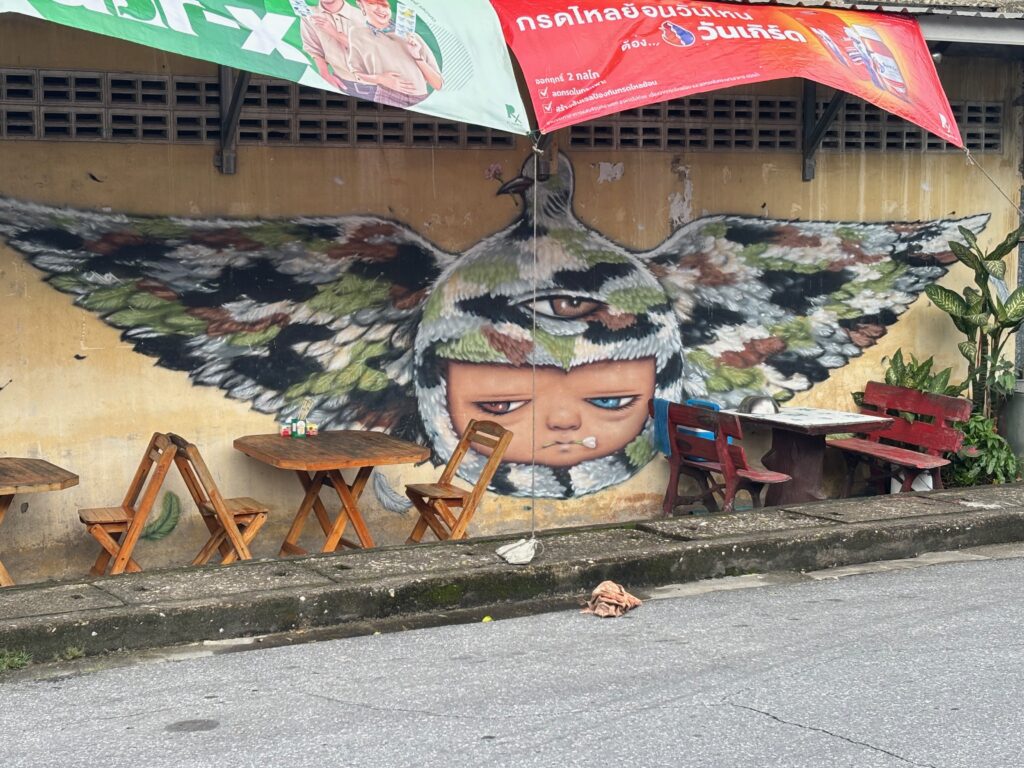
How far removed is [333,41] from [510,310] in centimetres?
265

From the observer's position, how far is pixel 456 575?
6730 millimetres

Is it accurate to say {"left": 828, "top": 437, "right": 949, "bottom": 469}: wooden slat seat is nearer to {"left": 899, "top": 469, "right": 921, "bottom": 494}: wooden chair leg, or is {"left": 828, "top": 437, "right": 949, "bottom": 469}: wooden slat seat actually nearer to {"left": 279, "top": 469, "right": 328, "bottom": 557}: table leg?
{"left": 899, "top": 469, "right": 921, "bottom": 494}: wooden chair leg

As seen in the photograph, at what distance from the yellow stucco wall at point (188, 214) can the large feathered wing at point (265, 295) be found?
97 millimetres

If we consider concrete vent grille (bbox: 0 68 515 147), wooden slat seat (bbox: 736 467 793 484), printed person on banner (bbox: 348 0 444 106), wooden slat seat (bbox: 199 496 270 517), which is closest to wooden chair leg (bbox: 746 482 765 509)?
wooden slat seat (bbox: 736 467 793 484)

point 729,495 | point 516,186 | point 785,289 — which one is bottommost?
point 729,495

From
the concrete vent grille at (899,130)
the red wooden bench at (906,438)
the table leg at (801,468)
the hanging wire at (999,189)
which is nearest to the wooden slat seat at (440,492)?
the table leg at (801,468)

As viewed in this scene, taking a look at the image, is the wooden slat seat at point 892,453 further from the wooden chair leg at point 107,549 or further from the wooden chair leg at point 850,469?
the wooden chair leg at point 107,549

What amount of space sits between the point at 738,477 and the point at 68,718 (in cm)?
462

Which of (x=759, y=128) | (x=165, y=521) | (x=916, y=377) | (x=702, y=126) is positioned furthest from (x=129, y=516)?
(x=916, y=377)

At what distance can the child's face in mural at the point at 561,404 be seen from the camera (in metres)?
8.63

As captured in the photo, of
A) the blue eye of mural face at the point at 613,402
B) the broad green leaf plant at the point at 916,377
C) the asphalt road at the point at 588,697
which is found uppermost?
the broad green leaf plant at the point at 916,377

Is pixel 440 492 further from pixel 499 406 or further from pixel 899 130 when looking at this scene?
pixel 899 130

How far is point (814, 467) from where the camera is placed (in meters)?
9.00

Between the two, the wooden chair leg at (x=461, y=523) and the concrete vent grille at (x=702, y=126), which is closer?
the wooden chair leg at (x=461, y=523)
